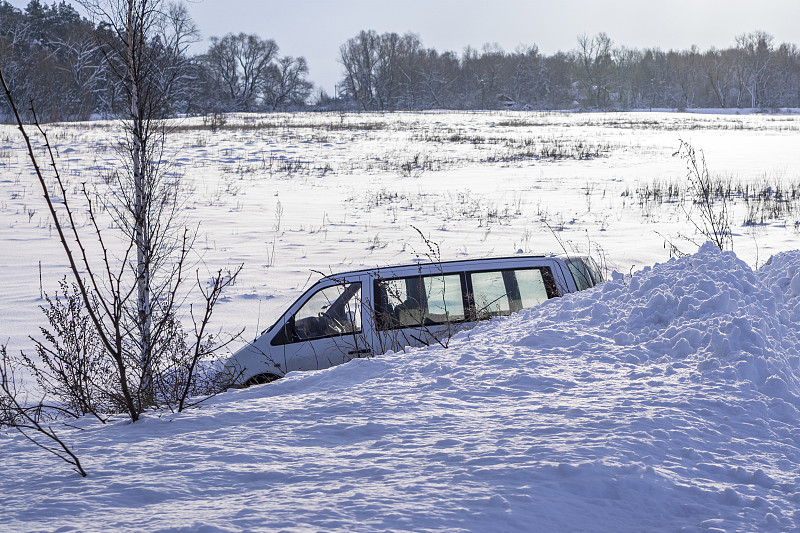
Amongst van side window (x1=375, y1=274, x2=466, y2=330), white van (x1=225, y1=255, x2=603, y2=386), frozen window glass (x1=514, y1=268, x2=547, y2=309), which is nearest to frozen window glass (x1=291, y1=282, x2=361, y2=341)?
white van (x1=225, y1=255, x2=603, y2=386)

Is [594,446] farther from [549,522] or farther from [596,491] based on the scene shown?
[549,522]

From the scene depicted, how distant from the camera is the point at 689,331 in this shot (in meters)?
4.28

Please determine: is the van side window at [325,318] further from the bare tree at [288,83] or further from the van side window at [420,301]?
the bare tree at [288,83]

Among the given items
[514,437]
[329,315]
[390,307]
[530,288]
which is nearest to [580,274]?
[530,288]

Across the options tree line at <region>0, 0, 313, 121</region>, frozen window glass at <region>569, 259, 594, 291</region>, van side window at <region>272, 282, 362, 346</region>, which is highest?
tree line at <region>0, 0, 313, 121</region>

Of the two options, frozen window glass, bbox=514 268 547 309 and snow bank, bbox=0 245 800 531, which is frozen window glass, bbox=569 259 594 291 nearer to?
frozen window glass, bbox=514 268 547 309

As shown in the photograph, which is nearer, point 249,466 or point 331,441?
point 249,466

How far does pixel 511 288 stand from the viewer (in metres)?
6.76

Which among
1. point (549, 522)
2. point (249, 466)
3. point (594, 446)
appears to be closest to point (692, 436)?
point (594, 446)

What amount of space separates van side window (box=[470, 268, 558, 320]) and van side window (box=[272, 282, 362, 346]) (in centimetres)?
121

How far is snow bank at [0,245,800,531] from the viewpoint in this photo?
8.34ft

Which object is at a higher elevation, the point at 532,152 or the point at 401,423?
the point at 532,152

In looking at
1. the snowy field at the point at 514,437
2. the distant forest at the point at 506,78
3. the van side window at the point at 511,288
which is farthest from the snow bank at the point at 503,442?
the distant forest at the point at 506,78

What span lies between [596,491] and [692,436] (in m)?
0.78
